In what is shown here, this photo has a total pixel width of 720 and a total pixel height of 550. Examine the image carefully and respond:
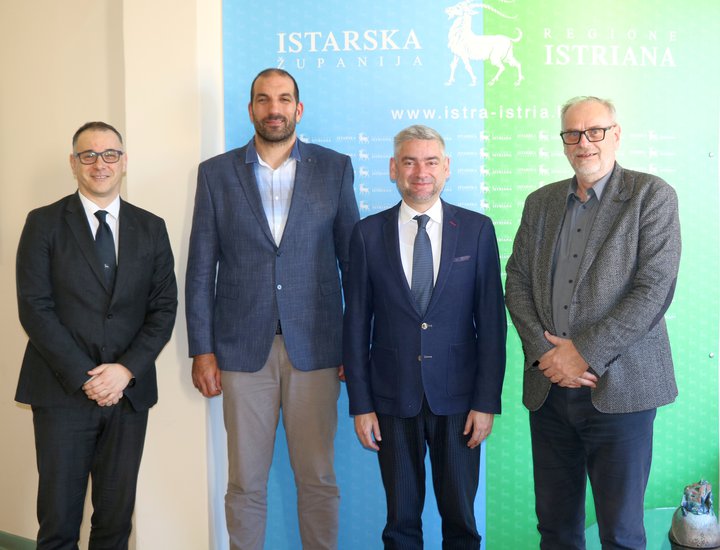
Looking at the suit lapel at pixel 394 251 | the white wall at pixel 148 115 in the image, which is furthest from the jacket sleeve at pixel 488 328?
the white wall at pixel 148 115

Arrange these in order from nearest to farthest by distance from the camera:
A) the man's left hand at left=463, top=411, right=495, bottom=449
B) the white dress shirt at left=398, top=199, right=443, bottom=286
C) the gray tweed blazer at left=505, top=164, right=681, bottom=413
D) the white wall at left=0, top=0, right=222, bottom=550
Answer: the gray tweed blazer at left=505, top=164, right=681, bottom=413 → the man's left hand at left=463, top=411, right=495, bottom=449 → the white dress shirt at left=398, top=199, right=443, bottom=286 → the white wall at left=0, top=0, right=222, bottom=550

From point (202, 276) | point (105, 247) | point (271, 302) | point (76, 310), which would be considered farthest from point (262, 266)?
point (76, 310)

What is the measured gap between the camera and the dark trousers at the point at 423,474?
7.89ft

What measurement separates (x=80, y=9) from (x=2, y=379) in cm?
195

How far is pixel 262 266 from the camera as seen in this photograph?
2672mm

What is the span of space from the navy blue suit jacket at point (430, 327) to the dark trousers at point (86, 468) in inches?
35.7

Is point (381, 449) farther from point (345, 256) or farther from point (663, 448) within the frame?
point (663, 448)

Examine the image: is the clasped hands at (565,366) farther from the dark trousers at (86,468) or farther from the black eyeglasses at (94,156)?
the black eyeglasses at (94,156)

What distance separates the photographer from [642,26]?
122 inches

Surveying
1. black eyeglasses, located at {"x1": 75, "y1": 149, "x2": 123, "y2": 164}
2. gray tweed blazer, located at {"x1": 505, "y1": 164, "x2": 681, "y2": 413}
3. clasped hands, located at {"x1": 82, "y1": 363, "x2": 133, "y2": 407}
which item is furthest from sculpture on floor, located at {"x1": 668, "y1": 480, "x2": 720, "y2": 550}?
black eyeglasses, located at {"x1": 75, "y1": 149, "x2": 123, "y2": 164}

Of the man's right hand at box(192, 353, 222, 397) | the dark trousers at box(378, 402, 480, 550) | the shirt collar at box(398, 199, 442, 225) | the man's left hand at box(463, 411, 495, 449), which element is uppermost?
the shirt collar at box(398, 199, 442, 225)

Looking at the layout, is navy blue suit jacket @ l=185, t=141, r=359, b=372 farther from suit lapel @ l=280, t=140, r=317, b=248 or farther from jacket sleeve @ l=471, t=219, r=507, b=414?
jacket sleeve @ l=471, t=219, r=507, b=414

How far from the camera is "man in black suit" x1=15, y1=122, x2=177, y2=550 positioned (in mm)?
2500

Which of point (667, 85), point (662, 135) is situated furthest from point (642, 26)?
point (662, 135)
